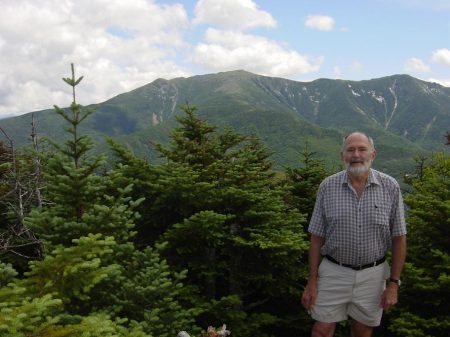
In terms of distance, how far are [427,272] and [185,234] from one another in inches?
230

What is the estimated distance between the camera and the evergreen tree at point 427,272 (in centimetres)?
916

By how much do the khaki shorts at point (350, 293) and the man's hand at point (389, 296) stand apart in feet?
0.19

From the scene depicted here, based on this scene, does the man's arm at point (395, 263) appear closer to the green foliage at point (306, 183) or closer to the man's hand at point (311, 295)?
the man's hand at point (311, 295)

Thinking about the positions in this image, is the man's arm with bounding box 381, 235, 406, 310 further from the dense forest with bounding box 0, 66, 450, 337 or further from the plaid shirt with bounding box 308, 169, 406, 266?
the dense forest with bounding box 0, 66, 450, 337

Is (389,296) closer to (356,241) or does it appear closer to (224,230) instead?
(356,241)

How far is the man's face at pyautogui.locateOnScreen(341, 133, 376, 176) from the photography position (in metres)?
5.12

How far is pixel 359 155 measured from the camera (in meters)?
5.14

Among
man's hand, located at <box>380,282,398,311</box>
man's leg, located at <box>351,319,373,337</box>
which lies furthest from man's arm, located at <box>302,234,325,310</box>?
man's hand, located at <box>380,282,398,311</box>

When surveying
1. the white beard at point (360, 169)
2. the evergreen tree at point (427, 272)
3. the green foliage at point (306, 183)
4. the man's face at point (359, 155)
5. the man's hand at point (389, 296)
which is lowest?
the evergreen tree at point (427, 272)

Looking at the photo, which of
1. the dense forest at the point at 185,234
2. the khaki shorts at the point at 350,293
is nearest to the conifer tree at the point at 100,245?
the dense forest at the point at 185,234

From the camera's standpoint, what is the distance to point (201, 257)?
10.3 meters

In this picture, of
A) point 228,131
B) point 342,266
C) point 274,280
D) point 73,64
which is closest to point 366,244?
point 342,266

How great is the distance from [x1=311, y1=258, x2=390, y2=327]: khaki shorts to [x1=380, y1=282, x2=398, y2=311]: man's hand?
0.06 meters

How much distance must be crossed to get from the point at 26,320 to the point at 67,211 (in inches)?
125
